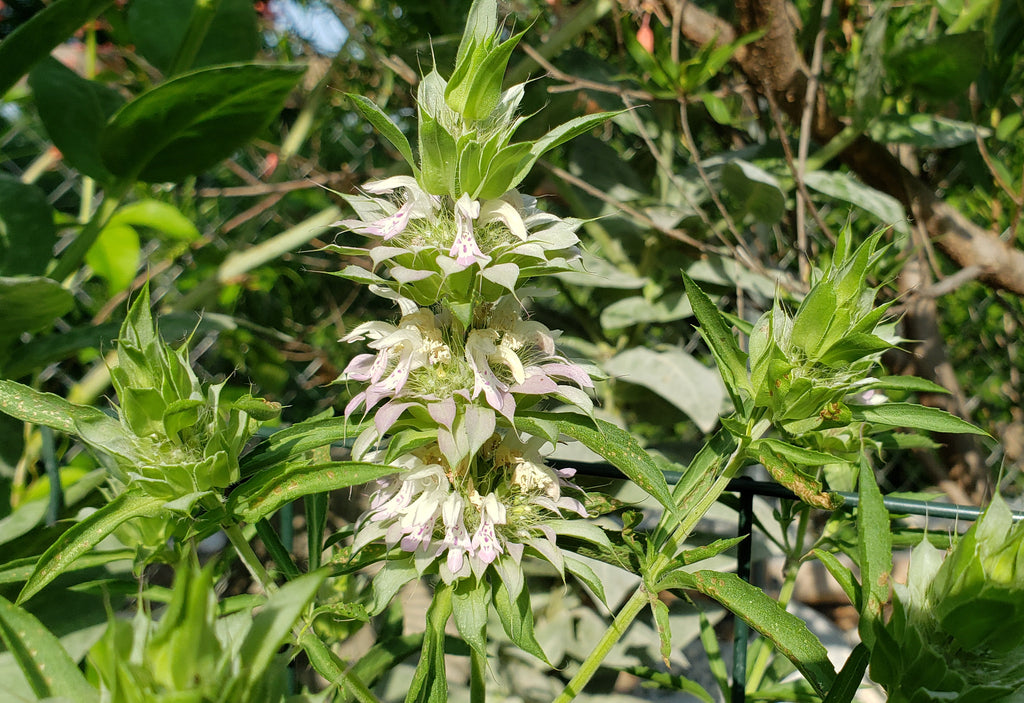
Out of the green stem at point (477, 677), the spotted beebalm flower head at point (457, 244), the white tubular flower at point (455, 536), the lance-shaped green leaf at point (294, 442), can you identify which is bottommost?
the green stem at point (477, 677)

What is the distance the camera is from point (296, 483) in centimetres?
51

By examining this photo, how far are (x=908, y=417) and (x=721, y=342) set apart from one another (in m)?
0.16

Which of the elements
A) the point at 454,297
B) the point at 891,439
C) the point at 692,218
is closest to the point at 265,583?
the point at 454,297

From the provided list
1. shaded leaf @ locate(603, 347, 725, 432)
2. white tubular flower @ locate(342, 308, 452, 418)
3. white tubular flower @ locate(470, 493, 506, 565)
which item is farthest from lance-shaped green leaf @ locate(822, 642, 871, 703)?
shaded leaf @ locate(603, 347, 725, 432)

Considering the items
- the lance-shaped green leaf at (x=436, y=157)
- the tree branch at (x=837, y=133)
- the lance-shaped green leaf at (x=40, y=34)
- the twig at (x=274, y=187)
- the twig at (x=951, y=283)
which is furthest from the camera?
the twig at (x=274, y=187)

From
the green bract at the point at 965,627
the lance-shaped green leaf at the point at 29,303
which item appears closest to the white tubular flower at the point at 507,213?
the green bract at the point at 965,627

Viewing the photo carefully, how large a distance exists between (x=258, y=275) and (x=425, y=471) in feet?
5.34

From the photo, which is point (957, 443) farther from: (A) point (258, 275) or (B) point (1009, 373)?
(A) point (258, 275)

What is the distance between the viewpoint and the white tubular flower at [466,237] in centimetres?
47

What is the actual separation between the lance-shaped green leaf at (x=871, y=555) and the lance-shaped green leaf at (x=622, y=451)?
12 cm

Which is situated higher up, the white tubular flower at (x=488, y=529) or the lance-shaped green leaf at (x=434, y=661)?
the white tubular flower at (x=488, y=529)

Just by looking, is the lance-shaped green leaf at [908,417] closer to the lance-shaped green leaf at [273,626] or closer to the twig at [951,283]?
the lance-shaped green leaf at [273,626]

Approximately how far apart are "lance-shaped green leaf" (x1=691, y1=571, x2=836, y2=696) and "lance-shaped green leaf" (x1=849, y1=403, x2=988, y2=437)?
0.55ft

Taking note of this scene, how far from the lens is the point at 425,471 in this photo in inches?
21.0
